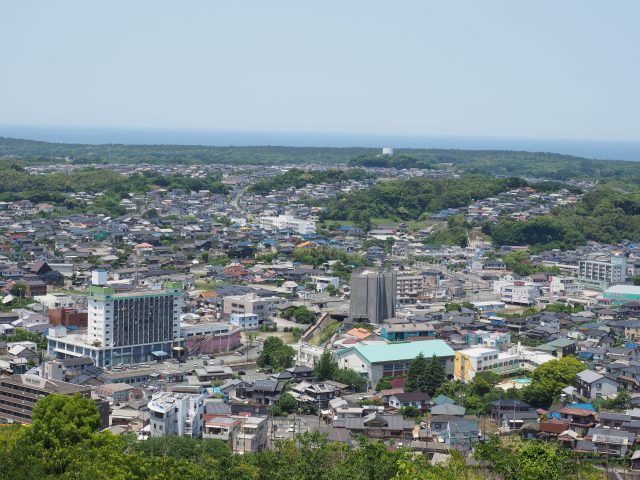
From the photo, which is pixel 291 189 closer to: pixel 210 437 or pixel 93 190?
pixel 93 190

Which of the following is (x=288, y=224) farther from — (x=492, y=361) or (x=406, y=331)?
(x=492, y=361)

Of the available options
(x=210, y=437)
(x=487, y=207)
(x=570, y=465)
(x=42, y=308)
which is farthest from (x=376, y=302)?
(x=487, y=207)

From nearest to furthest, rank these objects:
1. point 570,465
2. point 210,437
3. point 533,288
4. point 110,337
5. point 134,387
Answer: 1. point 570,465
2. point 210,437
3. point 134,387
4. point 110,337
5. point 533,288

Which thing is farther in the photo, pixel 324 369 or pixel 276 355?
pixel 276 355

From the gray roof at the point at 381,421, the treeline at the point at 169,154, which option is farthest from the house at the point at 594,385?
the treeline at the point at 169,154

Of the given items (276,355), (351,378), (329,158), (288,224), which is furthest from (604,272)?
(329,158)
